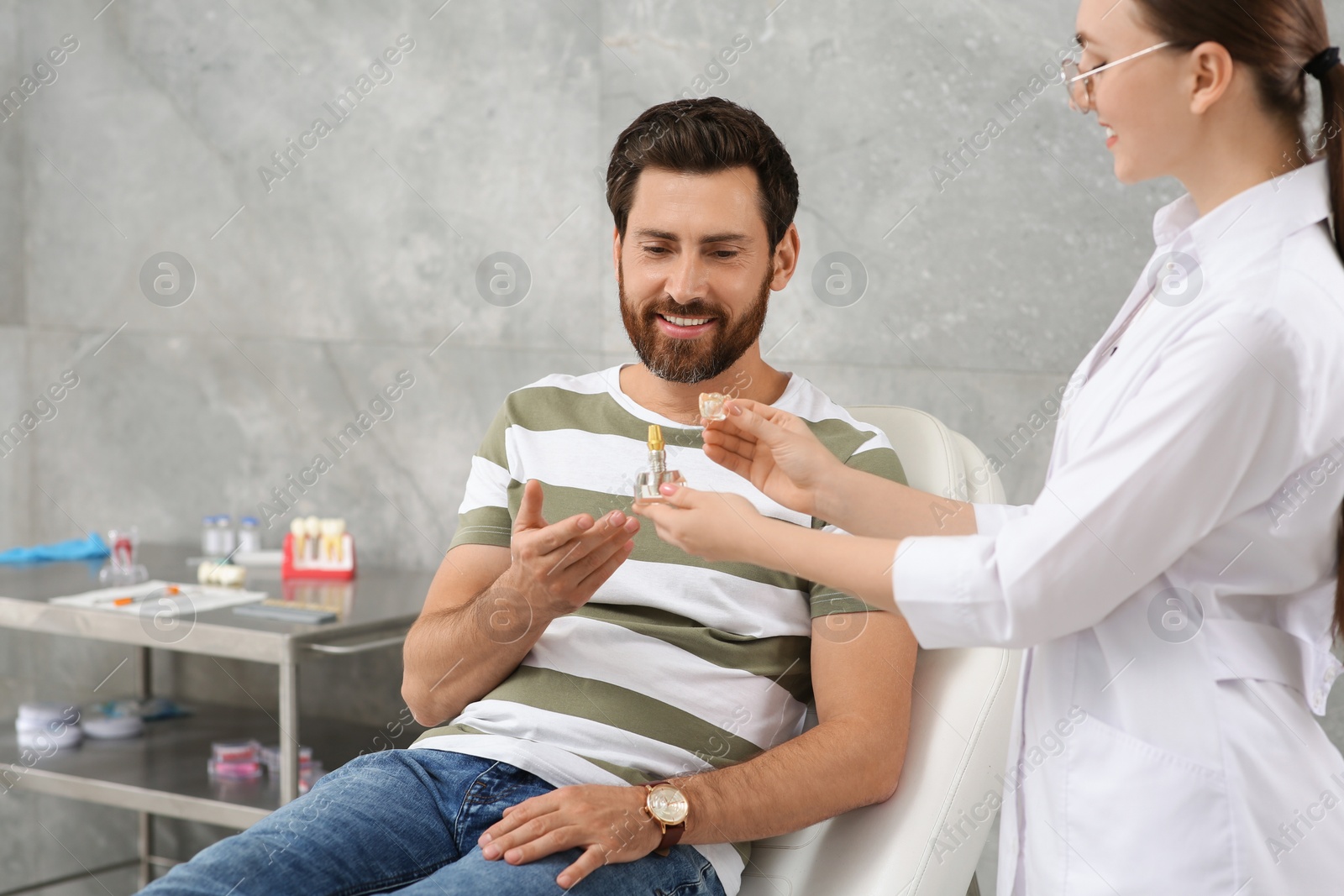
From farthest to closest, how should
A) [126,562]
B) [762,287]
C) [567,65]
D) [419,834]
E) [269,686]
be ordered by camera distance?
[269,686] < [126,562] < [567,65] < [762,287] < [419,834]

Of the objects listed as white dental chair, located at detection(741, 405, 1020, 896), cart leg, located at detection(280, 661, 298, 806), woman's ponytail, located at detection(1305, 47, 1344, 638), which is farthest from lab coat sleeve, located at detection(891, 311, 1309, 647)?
cart leg, located at detection(280, 661, 298, 806)

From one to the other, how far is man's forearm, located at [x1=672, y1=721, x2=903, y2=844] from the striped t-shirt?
71mm

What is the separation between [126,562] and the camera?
106 inches

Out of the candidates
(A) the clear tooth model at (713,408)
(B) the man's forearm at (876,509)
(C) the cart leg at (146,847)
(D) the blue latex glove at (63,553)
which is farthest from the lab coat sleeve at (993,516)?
(C) the cart leg at (146,847)

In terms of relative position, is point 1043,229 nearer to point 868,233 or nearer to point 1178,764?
point 868,233

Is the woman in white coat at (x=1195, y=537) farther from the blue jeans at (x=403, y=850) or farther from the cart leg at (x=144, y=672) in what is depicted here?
the cart leg at (x=144, y=672)

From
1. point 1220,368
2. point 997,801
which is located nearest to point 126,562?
point 997,801

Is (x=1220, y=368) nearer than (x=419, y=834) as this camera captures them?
Yes

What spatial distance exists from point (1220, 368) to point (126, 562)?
237cm

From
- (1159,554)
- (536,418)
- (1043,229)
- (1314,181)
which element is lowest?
(1159,554)

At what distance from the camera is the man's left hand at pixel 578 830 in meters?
1.35

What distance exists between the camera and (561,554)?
1416 mm

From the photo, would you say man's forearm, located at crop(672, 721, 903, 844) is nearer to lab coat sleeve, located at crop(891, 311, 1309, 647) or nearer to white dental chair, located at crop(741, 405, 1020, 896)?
white dental chair, located at crop(741, 405, 1020, 896)

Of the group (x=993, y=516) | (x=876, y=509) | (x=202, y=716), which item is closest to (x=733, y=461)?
(x=876, y=509)
